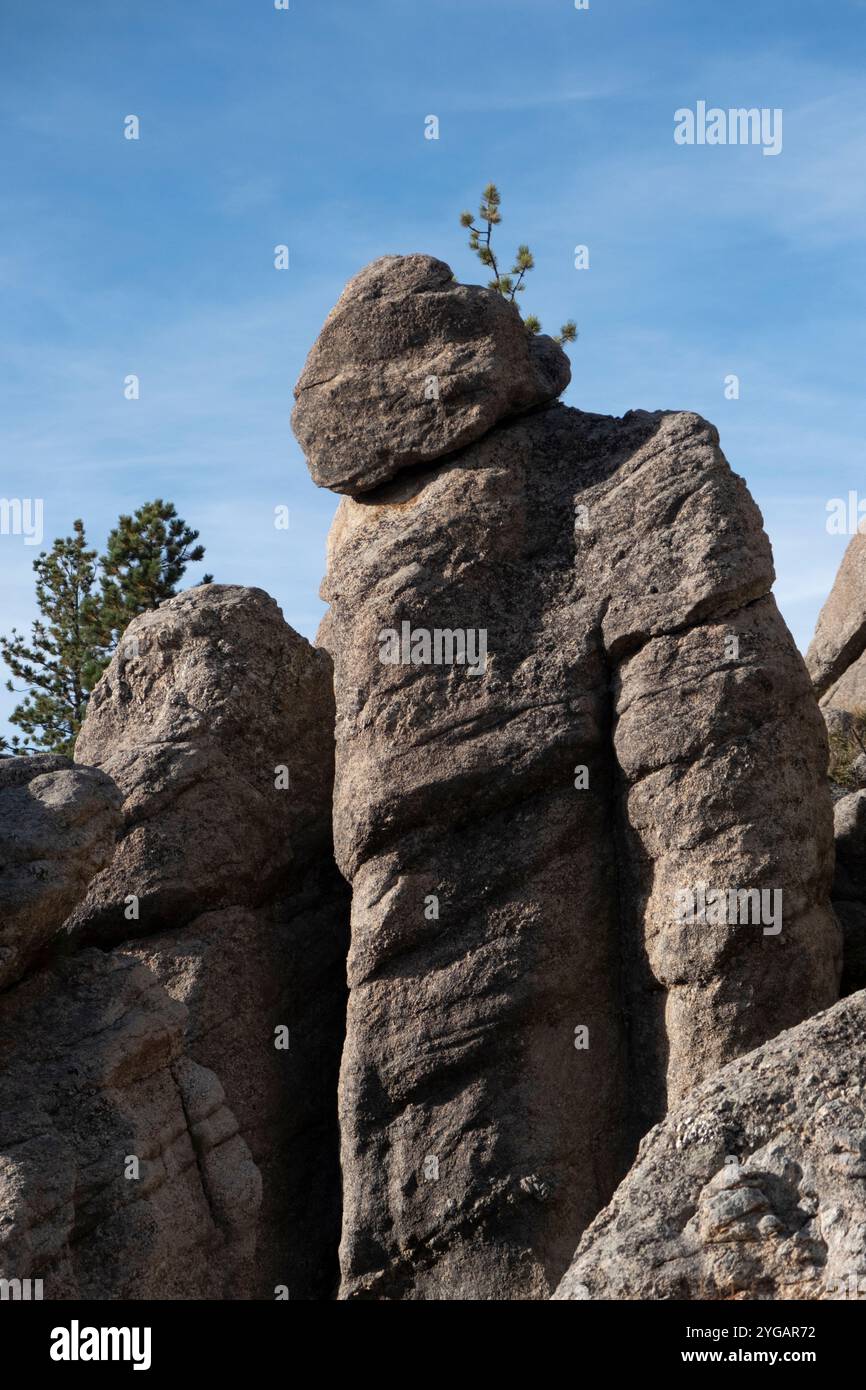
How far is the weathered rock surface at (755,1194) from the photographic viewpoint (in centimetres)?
679

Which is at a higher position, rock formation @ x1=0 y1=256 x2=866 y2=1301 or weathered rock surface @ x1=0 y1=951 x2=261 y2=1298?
rock formation @ x1=0 y1=256 x2=866 y2=1301

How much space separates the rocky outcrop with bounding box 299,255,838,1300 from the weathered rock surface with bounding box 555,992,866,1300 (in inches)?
280

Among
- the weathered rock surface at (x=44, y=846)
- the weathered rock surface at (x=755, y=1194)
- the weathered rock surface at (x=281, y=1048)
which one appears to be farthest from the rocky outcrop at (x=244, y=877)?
the weathered rock surface at (x=755, y=1194)

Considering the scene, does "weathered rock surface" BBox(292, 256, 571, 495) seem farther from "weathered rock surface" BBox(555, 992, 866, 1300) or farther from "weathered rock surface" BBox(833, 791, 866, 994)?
"weathered rock surface" BBox(555, 992, 866, 1300)

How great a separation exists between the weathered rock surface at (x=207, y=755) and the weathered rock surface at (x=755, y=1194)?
30.6 ft

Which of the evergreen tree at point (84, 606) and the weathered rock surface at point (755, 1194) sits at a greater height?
the evergreen tree at point (84, 606)

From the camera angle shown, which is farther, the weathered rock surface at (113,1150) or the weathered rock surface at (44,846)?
the weathered rock surface at (44,846)

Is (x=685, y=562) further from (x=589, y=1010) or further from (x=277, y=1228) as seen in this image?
(x=277, y=1228)

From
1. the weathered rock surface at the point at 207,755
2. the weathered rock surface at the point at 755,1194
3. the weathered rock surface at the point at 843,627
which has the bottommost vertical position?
the weathered rock surface at the point at 755,1194

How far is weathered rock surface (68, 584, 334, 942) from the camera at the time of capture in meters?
16.2

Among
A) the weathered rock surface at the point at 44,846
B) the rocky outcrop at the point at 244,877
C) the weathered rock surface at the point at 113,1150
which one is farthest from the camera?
the rocky outcrop at the point at 244,877

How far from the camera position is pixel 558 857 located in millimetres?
15344

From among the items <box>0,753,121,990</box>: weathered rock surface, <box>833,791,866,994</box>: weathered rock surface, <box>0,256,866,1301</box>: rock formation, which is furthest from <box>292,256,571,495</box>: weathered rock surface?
<box>0,753,121,990</box>: weathered rock surface

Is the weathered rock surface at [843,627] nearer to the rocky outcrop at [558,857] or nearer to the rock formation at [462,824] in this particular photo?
the rock formation at [462,824]
